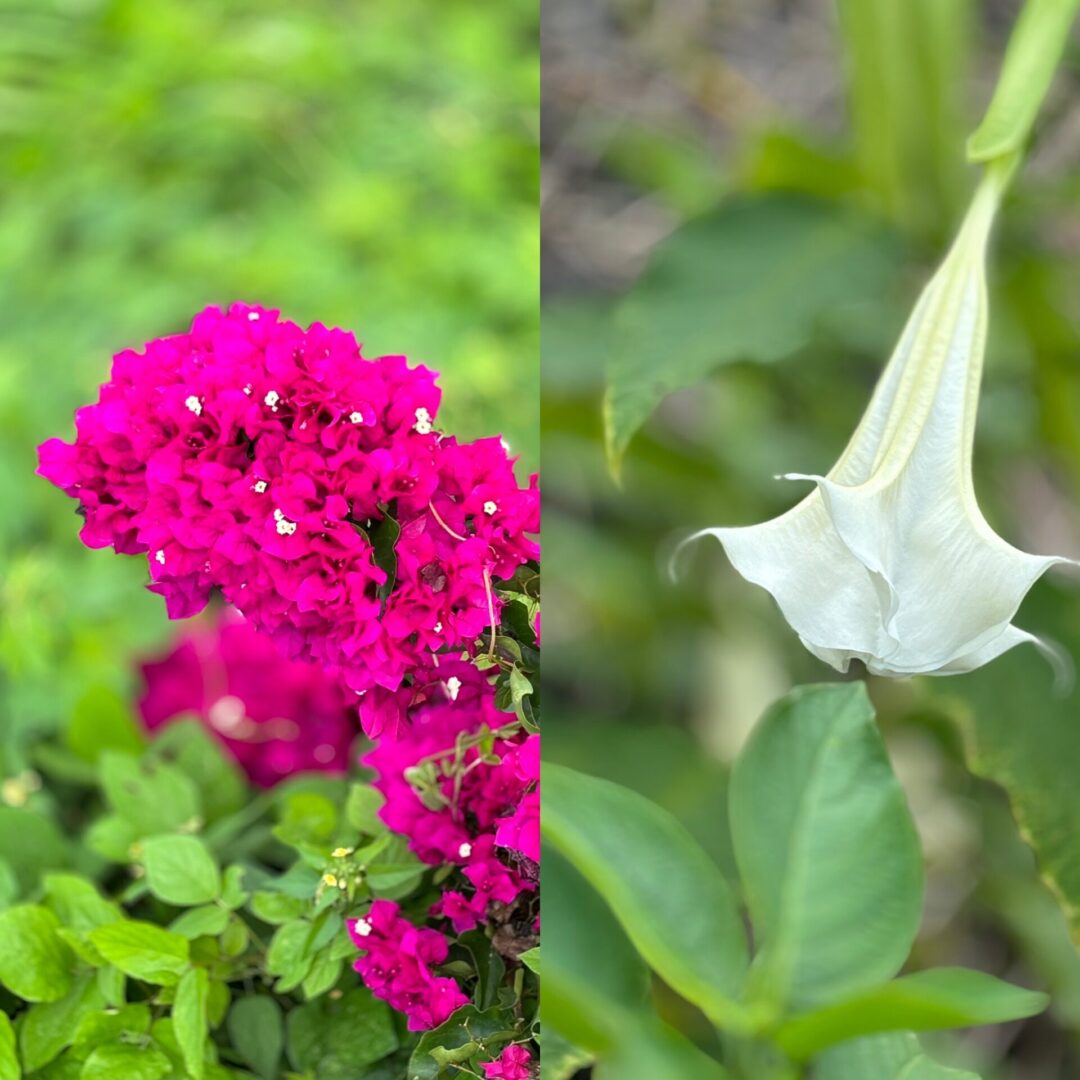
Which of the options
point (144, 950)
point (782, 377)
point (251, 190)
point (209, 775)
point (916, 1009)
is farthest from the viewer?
point (251, 190)

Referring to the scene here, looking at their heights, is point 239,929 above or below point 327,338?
below

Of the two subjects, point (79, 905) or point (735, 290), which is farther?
point (735, 290)

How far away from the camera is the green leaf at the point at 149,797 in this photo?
36cm

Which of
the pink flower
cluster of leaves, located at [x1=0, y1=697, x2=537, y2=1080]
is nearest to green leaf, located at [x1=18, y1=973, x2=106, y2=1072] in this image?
cluster of leaves, located at [x1=0, y1=697, x2=537, y2=1080]

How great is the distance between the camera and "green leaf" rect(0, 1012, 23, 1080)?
0.28 metres

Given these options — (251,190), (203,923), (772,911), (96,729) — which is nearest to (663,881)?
(772,911)

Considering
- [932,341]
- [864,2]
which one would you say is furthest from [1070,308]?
[932,341]

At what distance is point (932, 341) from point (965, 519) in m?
0.05

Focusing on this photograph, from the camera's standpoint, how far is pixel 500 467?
247 millimetres

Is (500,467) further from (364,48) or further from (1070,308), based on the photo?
(364,48)

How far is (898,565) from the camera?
24cm

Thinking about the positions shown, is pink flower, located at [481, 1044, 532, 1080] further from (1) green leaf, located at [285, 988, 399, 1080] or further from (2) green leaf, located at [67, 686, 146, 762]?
(2) green leaf, located at [67, 686, 146, 762]

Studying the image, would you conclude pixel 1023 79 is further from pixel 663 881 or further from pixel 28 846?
pixel 28 846

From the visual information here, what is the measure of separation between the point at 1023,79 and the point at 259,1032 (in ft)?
0.98
